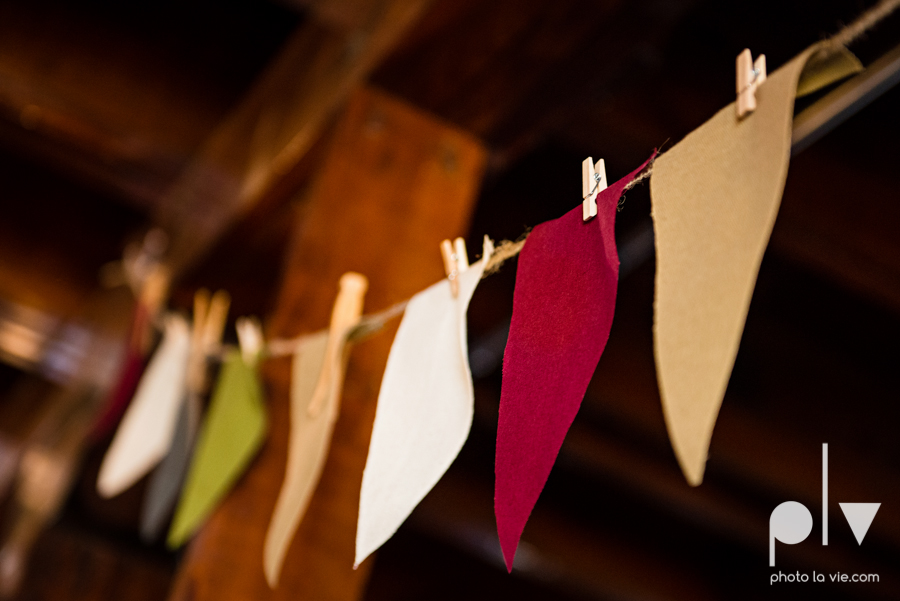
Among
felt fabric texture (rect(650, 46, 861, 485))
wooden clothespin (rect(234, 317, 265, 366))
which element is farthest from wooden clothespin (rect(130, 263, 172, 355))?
felt fabric texture (rect(650, 46, 861, 485))

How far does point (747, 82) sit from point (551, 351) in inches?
8.1

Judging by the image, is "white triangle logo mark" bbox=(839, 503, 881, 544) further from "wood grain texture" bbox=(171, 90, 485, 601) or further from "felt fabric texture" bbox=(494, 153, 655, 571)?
"felt fabric texture" bbox=(494, 153, 655, 571)

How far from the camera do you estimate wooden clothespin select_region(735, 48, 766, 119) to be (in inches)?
20.2

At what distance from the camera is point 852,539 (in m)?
3.04

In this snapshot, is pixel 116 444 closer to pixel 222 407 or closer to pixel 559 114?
pixel 222 407

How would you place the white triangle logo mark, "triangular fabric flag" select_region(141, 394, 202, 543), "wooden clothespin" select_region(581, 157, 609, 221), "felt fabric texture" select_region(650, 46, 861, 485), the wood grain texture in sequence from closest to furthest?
"felt fabric texture" select_region(650, 46, 861, 485)
"wooden clothespin" select_region(581, 157, 609, 221)
the wood grain texture
"triangular fabric flag" select_region(141, 394, 202, 543)
the white triangle logo mark

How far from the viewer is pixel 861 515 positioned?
2373 millimetres

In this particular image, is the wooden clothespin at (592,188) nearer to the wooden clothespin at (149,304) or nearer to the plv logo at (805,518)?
the wooden clothespin at (149,304)

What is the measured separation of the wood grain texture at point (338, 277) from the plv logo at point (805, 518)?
157 centimetres

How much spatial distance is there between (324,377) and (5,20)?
151 centimetres

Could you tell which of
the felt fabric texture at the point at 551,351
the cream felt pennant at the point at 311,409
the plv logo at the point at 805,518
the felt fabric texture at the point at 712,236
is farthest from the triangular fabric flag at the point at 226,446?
the plv logo at the point at 805,518

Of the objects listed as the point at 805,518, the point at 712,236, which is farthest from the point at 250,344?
the point at 805,518

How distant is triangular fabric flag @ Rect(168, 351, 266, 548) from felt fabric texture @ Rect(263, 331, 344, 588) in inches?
6.2

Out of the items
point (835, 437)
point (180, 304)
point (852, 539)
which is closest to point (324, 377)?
point (180, 304)
